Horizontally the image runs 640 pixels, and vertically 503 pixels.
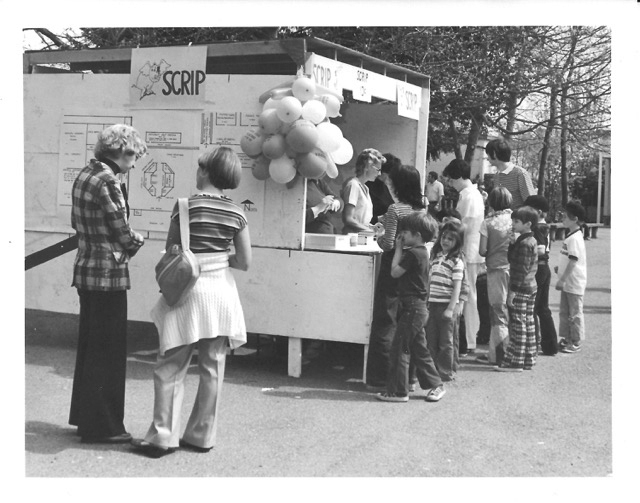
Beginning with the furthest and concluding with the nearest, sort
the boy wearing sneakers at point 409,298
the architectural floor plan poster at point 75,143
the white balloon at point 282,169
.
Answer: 1. the architectural floor plan poster at point 75,143
2. the white balloon at point 282,169
3. the boy wearing sneakers at point 409,298

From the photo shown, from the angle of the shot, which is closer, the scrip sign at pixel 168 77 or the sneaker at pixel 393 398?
the sneaker at pixel 393 398

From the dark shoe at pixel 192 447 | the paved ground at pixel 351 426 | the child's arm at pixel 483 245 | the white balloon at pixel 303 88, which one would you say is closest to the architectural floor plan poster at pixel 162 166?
the white balloon at pixel 303 88

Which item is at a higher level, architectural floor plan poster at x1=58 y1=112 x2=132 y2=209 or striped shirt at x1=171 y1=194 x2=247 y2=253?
architectural floor plan poster at x1=58 y1=112 x2=132 y2=209

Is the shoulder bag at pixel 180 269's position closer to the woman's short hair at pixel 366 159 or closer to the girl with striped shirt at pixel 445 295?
the girl with striped shirt at pixel 445 295

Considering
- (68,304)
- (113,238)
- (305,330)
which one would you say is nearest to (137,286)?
(68,304)

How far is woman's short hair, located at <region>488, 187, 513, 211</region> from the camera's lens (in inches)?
291

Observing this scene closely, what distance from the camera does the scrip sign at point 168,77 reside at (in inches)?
265

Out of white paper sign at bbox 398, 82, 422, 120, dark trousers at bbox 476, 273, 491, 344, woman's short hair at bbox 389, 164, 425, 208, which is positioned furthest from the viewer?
dark trousers at bbox 476, 273, 491, 344

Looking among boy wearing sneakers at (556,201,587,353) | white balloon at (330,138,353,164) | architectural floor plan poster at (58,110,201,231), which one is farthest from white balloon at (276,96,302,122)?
boy wearing sneakers at (556,201,587,353)

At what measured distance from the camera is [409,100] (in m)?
8.20

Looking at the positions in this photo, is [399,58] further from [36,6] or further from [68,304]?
[36,6]

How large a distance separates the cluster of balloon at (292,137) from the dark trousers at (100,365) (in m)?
1.81

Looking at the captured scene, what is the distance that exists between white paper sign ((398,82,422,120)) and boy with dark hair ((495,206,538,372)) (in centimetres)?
158

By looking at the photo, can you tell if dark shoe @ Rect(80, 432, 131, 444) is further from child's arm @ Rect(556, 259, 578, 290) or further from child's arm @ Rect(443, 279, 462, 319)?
child's arm @ Rect(556, 259, 578, 290)
